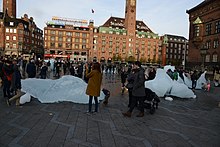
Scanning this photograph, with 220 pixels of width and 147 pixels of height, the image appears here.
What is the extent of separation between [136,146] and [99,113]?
3102 millimetres

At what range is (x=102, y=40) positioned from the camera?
3797 inches

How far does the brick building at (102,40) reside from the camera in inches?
3583

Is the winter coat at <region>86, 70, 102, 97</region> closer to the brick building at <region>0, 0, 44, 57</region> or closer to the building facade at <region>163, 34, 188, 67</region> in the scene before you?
the brick building at <region>0, 0, 44, 57</region>

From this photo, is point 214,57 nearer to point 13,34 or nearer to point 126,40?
point 126,40

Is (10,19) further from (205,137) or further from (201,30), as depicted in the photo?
(205,137)

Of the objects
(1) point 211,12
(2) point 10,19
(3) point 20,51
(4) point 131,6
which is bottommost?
(3) point 20,51

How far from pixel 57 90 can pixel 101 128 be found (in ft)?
15.3

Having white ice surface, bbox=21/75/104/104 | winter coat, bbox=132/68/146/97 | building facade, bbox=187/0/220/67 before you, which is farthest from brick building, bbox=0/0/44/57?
winter coat, bbox=132/68/146/97

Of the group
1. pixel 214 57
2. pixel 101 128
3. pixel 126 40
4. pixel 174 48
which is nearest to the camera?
pixel 101 128

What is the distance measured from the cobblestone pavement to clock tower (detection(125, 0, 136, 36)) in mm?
91952

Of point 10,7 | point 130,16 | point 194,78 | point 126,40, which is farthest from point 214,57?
point 10,7

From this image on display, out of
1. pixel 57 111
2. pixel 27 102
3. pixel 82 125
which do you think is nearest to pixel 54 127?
pixel 82 125

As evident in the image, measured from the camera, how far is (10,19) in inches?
3209

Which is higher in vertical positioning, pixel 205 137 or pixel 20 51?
pixel 20 51
